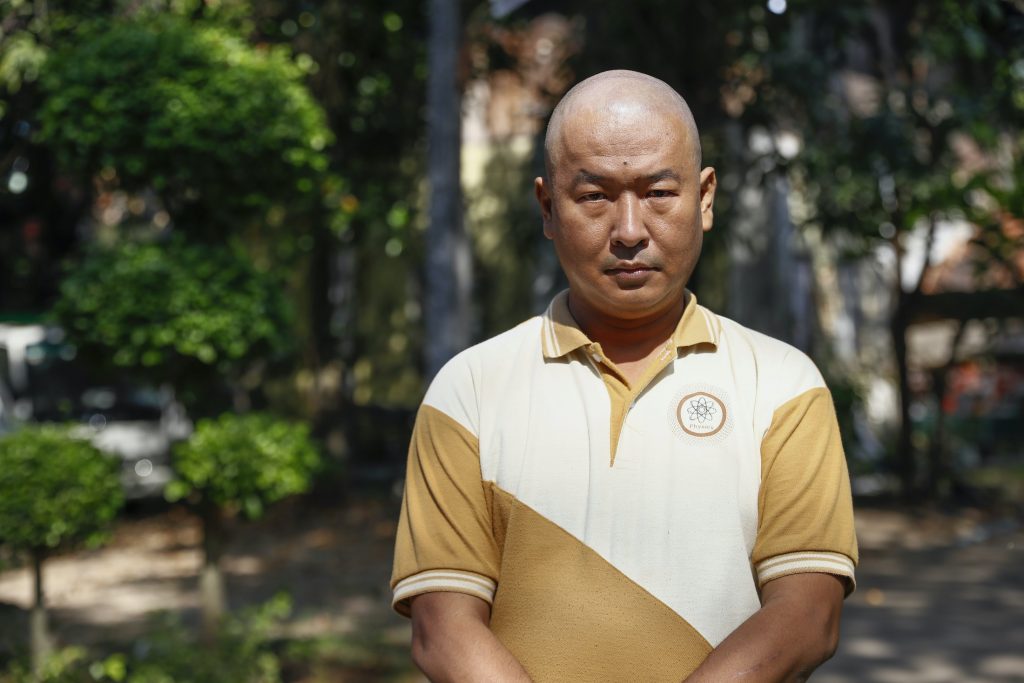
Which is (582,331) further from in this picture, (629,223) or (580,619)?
→ (580,619)

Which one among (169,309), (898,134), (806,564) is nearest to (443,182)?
(169,309)

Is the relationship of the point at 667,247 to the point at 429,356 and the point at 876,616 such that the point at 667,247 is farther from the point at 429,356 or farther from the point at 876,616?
the point at 876,616

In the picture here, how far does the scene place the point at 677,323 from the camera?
7.44ft

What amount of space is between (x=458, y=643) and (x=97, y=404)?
39.4 feet

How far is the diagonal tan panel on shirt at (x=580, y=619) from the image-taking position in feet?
6.89

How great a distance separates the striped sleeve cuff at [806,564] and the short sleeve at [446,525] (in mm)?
450

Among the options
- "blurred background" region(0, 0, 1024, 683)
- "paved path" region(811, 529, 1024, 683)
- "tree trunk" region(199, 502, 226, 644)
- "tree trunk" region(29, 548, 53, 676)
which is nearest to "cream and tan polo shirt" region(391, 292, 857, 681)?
"blurred background" region(0, 0, 1024, 683)

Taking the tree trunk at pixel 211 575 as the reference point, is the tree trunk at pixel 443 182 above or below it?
above

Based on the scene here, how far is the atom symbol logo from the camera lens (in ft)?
7.05

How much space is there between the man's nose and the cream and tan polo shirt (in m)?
0.19

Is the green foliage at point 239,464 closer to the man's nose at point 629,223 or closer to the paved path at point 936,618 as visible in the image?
the paved path at point 936,618

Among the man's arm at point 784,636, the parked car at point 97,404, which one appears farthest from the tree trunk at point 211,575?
the parked car at point 97,404

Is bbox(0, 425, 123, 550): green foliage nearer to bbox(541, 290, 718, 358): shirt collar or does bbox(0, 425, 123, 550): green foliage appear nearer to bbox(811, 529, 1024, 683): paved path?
bbox(811, 529, 1024, 683): paved path

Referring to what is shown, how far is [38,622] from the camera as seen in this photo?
6.23 m
